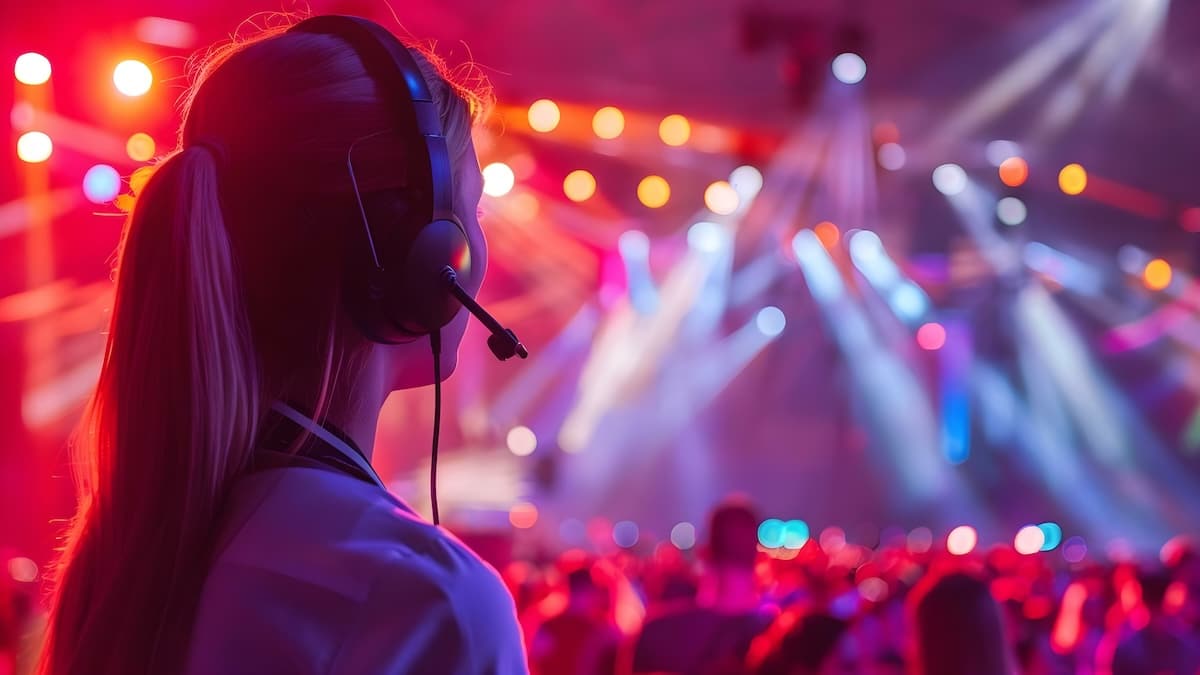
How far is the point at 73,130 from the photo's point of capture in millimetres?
10367

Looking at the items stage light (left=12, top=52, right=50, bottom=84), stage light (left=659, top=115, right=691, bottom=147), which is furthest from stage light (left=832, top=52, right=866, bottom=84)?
stage light (left=12, top=52, right=50, bottom=84)

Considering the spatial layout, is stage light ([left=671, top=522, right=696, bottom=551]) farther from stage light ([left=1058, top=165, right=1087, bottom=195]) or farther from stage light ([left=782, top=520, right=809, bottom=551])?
stage light ([left=1058, top=165, right=1087, bottom=195])

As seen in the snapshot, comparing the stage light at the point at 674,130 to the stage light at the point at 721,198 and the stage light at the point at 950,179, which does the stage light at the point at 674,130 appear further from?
the stage light at the point at 950,179

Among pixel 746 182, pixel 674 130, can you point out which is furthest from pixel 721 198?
pixel 674 130

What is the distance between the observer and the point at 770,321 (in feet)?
60.8

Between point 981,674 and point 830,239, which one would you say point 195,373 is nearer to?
point 981,674

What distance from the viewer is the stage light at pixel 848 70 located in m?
13.5

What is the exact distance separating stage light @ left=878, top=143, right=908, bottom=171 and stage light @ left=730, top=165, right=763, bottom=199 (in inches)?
68.2

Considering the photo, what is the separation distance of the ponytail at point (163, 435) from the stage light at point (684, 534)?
58.5 ft

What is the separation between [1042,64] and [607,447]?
26.7 feet

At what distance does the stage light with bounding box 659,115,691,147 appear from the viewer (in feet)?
52.6

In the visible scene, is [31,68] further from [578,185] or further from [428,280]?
[428,280]

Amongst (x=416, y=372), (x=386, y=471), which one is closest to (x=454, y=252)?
(x=416, y=372)

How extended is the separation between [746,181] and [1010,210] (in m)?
3.91
